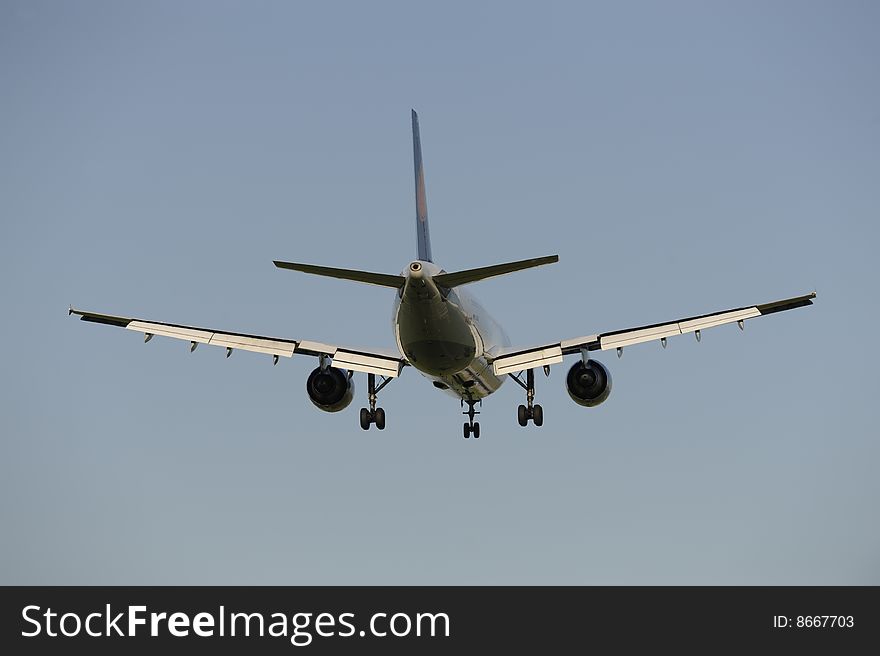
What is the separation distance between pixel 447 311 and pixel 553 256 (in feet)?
16.8

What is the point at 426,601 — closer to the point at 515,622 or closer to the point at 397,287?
the point at 515,622

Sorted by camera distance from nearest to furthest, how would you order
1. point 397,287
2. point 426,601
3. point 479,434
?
point 397,287, point 426,601, point 479,434

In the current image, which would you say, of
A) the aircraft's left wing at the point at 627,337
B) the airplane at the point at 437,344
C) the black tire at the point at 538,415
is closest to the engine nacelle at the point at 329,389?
the airplane at the point at 437,344

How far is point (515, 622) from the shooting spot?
150 feet

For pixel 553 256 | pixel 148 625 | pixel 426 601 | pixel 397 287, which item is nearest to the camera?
pixel 553 256

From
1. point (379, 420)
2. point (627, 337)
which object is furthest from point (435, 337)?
point (627, 337)

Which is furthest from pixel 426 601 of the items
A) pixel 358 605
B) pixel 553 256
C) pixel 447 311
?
pixel 553 256

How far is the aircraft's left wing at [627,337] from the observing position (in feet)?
156

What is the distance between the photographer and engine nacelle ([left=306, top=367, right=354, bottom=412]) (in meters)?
48.6

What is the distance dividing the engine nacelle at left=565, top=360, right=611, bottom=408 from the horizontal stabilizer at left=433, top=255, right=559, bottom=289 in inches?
290

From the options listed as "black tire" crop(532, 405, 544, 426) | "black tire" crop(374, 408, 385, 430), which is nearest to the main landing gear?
"black tire" crop(374, 408, 385, 430)

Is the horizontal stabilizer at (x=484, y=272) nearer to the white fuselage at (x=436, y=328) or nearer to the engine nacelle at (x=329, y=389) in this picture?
the white fuselage at (x=436, y=328)

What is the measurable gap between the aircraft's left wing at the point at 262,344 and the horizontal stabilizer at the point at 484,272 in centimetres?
638

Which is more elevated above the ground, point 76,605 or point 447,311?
point 447,311
